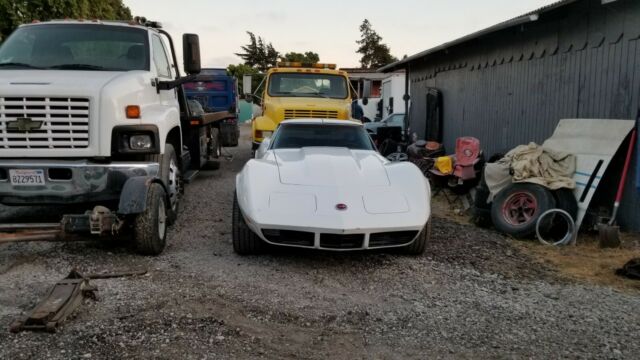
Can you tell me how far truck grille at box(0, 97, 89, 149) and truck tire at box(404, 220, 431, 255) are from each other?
3.37m

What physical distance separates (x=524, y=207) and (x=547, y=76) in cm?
Result: 303

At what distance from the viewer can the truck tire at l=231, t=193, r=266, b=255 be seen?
5.25 metres

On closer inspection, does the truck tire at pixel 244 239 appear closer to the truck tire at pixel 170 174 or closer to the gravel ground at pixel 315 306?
the gravel ground at pixel 315 306

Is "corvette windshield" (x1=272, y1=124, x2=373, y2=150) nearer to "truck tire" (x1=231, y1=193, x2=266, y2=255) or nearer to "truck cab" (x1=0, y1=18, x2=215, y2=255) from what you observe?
"truck cab" (x1=0, y1=18, x2=215, y2=255)

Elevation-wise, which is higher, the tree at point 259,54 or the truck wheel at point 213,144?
the tree at point 259,54

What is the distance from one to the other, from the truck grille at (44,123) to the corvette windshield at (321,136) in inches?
95.4

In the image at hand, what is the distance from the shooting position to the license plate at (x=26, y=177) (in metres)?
4.97

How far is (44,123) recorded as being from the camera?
5062 millimetres

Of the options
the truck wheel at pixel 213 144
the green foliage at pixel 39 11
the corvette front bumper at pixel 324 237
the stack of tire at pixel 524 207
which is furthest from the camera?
the truck wheel at pixel 213 144

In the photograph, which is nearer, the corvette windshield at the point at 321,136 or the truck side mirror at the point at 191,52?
the truck side mirror at the point at 191,52

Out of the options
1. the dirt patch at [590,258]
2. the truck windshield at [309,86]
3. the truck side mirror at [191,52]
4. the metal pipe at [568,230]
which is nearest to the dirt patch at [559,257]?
the dirt patch at [590,258]

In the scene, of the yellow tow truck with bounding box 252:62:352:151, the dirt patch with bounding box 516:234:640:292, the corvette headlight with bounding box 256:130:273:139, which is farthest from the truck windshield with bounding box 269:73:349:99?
the dirt patch with bounding box 516:234:640:292

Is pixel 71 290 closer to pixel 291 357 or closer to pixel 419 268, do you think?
pixel 291 357

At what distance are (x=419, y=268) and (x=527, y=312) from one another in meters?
1.24
